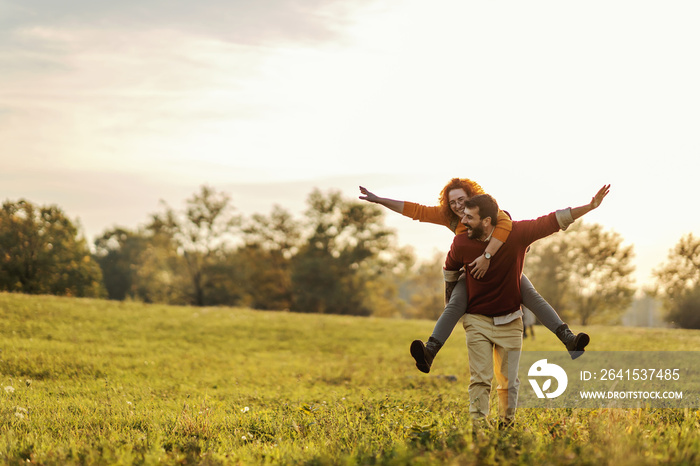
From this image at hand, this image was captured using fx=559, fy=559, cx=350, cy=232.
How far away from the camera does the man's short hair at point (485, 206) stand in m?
6.05

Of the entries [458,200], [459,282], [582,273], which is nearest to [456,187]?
[458,200]

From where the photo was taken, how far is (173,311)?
2534 cm

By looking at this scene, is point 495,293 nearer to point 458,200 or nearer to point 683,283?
point 458,200

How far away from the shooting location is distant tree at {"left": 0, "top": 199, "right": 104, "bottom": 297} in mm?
40344

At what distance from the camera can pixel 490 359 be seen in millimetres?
6297

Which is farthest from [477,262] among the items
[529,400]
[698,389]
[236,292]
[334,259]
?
[236,292]

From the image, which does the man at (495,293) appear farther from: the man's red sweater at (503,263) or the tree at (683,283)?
the tree at (683,283)

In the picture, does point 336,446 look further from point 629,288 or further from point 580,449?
point 629,288

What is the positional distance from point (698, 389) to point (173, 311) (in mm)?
21294

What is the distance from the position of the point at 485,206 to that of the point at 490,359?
5.68 feet

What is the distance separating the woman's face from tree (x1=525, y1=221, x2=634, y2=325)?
4924 centimetres

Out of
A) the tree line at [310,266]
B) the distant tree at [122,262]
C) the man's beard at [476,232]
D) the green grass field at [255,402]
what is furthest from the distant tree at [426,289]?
the man's beard at [476,232]

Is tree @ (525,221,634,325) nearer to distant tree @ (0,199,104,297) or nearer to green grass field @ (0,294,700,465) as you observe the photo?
green grass field @ (0,294,700,465)

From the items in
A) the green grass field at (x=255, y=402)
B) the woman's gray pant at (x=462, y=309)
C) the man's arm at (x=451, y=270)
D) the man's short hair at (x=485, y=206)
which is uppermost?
the man's short hair at (x=485, y=206)
